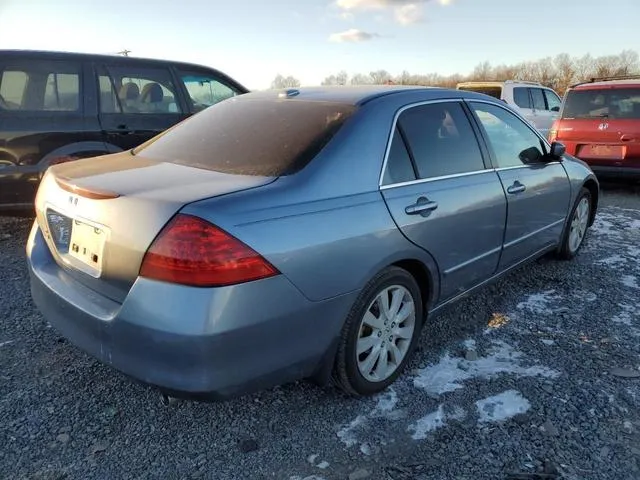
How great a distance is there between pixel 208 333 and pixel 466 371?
165 cm

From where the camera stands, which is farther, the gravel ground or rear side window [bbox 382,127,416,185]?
rear side window [bbox 382,127,416,185]

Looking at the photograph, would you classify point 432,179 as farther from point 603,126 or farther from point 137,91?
point 603,126

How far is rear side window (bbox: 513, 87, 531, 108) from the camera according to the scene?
1251cm

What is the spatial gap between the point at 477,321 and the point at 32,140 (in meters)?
4.06

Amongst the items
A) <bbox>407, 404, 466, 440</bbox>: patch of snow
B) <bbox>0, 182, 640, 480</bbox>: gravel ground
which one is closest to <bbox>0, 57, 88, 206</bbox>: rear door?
<bbox>0, 182, 640, 480</bbox>: gravel ground

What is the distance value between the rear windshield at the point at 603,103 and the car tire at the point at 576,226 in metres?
3.23

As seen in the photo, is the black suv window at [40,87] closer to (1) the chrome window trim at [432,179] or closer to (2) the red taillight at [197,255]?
(2) the red taillight at [197,255]

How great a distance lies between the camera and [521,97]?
41.6ft

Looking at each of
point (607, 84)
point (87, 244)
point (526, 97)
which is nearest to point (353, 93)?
point (87, 244)

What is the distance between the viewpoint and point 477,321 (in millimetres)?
3609

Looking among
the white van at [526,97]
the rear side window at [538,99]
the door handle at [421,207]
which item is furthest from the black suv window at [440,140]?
the rear side window at [538,99]

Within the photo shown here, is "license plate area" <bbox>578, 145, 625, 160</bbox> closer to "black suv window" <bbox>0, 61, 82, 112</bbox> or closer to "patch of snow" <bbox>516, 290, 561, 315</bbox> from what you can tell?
"patch of snow" <bbox>516, 290, 561, 315</bbox>

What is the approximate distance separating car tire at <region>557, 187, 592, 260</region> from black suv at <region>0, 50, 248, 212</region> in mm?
4141

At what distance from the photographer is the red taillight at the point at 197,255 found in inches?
75.7
